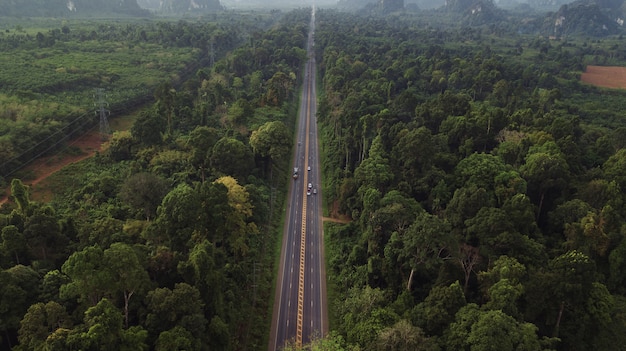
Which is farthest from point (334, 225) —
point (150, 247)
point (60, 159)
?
point (60, 159)

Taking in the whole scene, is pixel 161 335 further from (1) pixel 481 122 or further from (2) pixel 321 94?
(2) pixel 321 94

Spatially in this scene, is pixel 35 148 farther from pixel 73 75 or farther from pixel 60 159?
pixel 73 75

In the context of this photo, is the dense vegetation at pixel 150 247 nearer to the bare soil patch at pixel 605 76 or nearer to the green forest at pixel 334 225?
the green forest at pixel 334 225

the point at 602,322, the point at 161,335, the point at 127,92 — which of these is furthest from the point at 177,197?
the point at 127,92

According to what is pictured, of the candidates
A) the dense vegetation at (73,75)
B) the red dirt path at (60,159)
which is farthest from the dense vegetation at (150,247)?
the dense vegetation at (73,75)

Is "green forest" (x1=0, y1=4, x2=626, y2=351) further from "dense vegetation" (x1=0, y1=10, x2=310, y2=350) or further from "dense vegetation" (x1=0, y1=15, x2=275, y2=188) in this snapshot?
"dense vegetation" (x1=0, y1=15, x2=275, y2=188)

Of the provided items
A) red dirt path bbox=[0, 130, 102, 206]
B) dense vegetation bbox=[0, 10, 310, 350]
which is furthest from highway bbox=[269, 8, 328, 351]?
red dirt path bbox=[0, 130, 102, 206]
